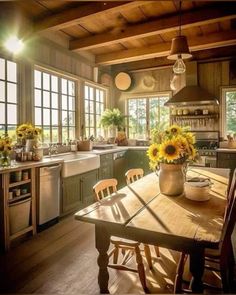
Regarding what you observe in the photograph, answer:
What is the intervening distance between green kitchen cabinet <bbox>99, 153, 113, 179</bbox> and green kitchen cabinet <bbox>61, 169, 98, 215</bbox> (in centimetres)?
30

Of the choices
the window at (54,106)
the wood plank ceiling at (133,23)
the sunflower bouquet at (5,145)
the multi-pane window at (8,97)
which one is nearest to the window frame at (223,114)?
the wood plank ceiling at (133,23)

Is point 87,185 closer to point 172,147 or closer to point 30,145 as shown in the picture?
point 30,145

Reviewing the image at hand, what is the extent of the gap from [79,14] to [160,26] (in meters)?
1.29

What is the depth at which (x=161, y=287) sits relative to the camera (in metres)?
2.02

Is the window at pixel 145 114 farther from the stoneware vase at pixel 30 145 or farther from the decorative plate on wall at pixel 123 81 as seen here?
the stoneware vase at pixel 30 145

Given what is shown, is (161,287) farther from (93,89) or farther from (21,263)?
(93,89)

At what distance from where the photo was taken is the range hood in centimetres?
504

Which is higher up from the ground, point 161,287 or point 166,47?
point 166,47

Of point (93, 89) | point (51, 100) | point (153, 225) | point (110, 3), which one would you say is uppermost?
point (110, 3)

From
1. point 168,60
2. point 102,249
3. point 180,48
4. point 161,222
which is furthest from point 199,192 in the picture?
point 168,60

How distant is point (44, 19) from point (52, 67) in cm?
77

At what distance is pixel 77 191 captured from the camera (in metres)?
3.90

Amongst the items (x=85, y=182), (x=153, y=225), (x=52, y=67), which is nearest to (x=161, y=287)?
(x=153, y=225)

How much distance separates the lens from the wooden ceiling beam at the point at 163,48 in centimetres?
452
